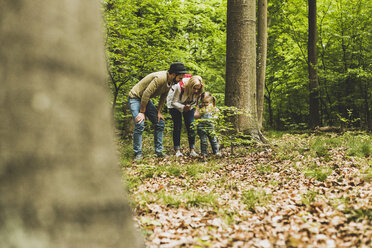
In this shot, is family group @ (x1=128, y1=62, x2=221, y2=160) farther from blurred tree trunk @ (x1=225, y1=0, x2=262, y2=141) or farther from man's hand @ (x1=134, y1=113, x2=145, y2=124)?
blurred tree trunk @ (x1=225, y1=0, x2=262, y2=141)

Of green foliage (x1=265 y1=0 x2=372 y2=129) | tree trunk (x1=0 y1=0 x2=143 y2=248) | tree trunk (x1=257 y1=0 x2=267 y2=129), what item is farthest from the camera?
tree trunk (x1=257 y1=0 x2=267 y2=129)

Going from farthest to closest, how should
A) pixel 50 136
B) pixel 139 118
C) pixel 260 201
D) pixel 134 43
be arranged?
pixel 134 43 < pixel 139 118 < pixel 260 201 < pixel 50 136

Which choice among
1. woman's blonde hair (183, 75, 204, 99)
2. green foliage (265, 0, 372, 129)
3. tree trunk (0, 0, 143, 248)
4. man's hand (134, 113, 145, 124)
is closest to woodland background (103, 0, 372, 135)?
green foliage (265, 0, 372, 129)

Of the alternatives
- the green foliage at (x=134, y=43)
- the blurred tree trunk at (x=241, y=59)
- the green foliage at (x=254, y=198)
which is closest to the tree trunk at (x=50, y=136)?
the green foliage at (x=254, y=198)

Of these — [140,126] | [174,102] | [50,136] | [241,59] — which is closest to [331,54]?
[241,59]

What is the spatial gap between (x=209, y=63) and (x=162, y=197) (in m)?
13.7

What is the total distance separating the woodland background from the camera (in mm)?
8008

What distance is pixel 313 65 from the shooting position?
36.9ft

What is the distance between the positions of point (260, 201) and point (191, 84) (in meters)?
3.32

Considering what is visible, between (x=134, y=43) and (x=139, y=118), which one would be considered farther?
(x=134, y=43)

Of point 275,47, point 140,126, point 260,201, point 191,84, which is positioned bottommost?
point 260,201

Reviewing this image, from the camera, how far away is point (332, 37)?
452 inches

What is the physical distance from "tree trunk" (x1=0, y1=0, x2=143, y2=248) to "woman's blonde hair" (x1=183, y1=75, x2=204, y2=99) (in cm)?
471

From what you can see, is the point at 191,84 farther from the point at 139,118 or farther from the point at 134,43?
the point at 134,43
